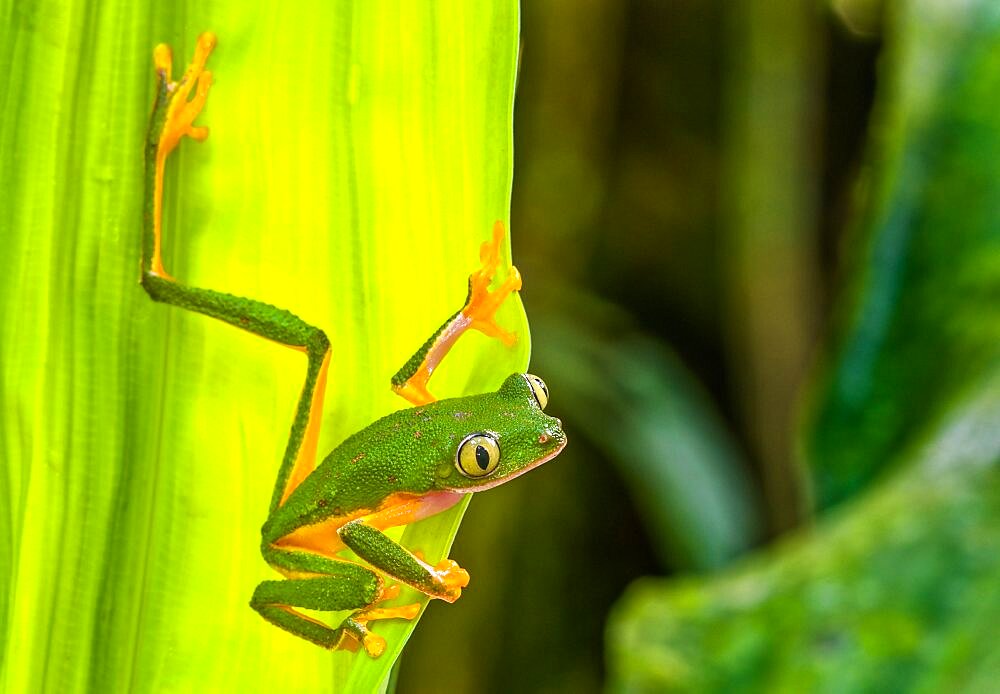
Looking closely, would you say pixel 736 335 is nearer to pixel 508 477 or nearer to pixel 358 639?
pixel 508 477

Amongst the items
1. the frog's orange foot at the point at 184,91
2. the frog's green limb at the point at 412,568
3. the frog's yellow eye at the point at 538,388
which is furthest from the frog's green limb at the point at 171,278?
the frog's yellow eye at the point at 538,388

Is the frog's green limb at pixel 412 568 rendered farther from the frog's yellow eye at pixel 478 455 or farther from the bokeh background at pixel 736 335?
the bokeh background at pixel 736 335

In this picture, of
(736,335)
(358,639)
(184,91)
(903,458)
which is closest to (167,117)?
(184,91)

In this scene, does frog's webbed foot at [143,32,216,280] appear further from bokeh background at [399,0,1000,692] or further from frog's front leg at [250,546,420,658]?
bokeh background at [399,0,1000,692]

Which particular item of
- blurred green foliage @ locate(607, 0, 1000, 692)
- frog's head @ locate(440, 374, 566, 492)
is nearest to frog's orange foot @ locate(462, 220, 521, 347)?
frog's head @ locate(440, 374, 566, 492)

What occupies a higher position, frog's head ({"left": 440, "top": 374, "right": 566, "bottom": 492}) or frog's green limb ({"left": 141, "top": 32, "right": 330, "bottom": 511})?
frog's green limb ({"left": 141, "top": 32, "right": 330, "bottom": 511})

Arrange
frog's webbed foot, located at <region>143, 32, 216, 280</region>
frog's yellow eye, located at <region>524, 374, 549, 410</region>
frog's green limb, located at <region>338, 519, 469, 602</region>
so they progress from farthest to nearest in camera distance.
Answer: frog's yellow eye, located at <region>524, 374, 549, 410</region>
frog's green limb, located at <region>338, 519, 469, 602</region>
frog's webbed foot, located at <region>143, 32, 216, 280</region>
